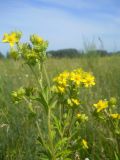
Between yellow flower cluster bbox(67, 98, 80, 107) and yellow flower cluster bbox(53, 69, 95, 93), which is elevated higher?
yellow flower cluster bbox(53, 69, 95, 93)

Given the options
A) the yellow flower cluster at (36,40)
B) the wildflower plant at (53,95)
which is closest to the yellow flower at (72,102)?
the wildflower plant at (53,95)

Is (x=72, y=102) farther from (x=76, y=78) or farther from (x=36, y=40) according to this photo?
(x=36, y=40)

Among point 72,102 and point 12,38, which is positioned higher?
point 12,38

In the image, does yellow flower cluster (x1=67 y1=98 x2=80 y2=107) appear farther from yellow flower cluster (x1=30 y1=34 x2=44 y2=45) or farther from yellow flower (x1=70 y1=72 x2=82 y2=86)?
yellow flower cluster (x1=30 y1=34 x2=44 y2=45)

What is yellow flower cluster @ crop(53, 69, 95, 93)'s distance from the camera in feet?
5.26

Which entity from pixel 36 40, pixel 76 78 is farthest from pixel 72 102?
pixel 36 40

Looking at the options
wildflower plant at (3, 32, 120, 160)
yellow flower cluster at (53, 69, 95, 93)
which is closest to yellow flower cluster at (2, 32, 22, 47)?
wildflower plant at (3, 32, 120, 160)

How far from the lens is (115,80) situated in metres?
3.88

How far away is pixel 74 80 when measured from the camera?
1605 millimetres

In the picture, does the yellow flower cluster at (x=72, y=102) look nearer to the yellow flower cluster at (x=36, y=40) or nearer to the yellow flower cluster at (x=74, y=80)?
the yellow flower cluster at (x=74, y=80)

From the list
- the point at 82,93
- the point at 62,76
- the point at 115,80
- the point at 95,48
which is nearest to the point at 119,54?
the point at 95,48

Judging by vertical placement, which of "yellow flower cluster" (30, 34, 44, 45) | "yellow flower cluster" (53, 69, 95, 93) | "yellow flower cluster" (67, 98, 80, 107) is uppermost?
"yellow flower cluster" (30, 34, 44, 45)

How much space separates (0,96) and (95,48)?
4150mm

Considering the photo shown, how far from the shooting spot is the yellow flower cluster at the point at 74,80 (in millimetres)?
1604
